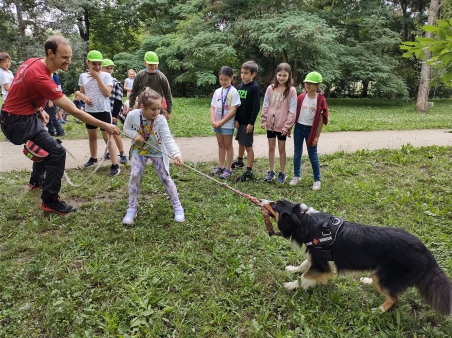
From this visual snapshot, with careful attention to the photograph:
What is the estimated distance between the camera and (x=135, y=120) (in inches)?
157

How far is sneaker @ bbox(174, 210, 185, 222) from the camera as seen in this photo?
4.16 metres

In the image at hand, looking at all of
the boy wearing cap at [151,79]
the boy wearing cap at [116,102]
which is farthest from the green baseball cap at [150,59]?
the boy wearing cap at [116,102]

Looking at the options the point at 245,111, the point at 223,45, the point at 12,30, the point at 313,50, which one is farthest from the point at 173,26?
the point at 245,111

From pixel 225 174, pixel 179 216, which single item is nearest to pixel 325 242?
pixel 179 216

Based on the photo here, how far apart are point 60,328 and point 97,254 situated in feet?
3.24

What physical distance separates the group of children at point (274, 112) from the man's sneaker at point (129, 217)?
2044mm

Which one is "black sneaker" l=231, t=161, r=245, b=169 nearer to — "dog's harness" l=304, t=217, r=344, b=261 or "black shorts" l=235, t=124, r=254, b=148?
"black shorts" l=235, t=124, r=254, b=148

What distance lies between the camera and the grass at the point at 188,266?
261 cm

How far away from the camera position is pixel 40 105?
156 inches

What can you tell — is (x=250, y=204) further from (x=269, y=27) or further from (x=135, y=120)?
(x=269, y=27)

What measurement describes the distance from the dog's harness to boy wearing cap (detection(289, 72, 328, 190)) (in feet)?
7.99

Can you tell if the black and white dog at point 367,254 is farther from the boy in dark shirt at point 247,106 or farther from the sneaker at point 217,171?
the sneaker at point 217,171

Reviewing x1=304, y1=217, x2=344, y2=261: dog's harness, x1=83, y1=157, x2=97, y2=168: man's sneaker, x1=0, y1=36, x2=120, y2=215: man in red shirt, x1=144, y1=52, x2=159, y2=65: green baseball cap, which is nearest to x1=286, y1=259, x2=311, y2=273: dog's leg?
x1=304, y1=217, x2=344, y2=261: dog's harness

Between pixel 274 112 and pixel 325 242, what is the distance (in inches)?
119
